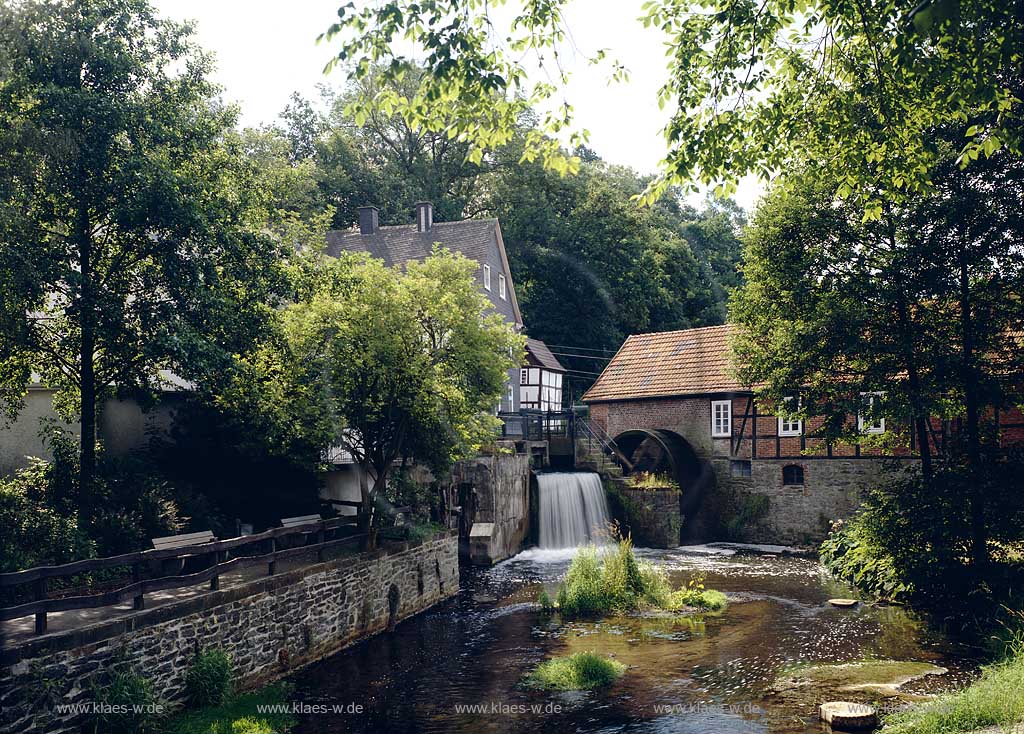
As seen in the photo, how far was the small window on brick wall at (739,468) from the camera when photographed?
2884 cm

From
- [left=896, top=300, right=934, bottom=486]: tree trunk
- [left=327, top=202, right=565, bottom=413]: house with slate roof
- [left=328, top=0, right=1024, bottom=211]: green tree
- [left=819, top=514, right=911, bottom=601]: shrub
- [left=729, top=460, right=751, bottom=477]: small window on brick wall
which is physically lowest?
[left=819, top=514, right=911, bottom=601]: shrub

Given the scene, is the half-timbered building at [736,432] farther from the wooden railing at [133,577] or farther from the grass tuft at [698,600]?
the wooden railing at [133,577]

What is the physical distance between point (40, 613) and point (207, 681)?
247 centimetres

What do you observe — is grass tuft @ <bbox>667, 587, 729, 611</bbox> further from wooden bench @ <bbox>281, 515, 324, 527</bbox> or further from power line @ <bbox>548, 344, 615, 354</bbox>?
power line @ <bbox>548, 344, 615, 354</bbox>

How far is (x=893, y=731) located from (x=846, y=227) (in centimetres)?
1114

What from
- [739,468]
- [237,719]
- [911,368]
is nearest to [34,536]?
[237,719]

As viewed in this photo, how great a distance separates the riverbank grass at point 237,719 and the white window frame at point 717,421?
21.2 meters

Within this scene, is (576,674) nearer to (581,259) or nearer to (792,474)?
(792,474)

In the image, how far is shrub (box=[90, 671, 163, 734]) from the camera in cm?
867

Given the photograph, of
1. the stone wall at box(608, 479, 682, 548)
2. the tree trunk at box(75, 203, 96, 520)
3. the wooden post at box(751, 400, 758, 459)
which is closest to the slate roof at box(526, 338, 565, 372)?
the wooden post at box(751, 400, 758, 459)

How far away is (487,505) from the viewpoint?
75.0 ft

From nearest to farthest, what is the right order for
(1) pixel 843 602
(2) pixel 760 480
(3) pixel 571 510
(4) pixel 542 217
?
(1) pixel 843 602
(3) pixel 571 510
(2) pixel 760 480
(4) pixel 542 217

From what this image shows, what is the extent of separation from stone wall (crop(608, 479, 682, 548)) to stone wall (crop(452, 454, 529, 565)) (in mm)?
4735

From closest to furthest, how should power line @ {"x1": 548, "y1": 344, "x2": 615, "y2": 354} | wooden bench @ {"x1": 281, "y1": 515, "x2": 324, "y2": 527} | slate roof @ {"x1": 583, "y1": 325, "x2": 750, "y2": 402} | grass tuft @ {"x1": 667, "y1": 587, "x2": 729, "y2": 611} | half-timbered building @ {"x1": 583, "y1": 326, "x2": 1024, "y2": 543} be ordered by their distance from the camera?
1. wooden bench @ {"x1": 281, "y1": 515, "x2": 324, "y2": 527}
2. grass tuft @ {"x1": 667, "y1": 587, "x2": 729, "y2": 611}
3. half-timbered building @ {"x1": 583, "y1": 326, "x2": 1024, "y2": 543}
4. slate roof @ {"x1": 583, "y1": 325, "x2": 750, "y2": 402}
5. power line @ {"x1": 548, "y1": 344, "x2": 615, "y2": 354}
